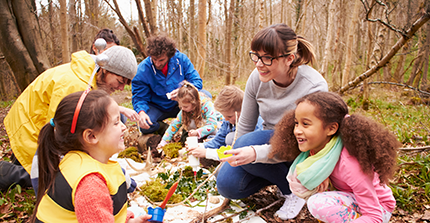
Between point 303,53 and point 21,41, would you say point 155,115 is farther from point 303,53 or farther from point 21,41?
point 303,53

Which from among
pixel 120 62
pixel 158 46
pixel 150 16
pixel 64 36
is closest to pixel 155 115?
pixel 158 46

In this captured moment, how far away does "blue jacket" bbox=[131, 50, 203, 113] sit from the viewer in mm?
3781

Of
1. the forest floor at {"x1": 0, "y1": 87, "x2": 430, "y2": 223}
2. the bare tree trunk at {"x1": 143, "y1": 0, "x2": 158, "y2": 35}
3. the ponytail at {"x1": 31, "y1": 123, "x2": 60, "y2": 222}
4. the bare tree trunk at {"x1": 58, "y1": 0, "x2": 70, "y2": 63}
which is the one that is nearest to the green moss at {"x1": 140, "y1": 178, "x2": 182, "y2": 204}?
the forest floor at {"x1": 0, "y1": 87, "x2": 430, "y2": 223}

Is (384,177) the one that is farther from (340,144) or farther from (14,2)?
(14,2)

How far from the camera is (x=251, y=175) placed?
1980mm

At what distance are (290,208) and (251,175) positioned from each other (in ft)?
1.25

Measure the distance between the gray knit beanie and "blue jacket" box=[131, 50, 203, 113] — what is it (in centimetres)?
139

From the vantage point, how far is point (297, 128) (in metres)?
1.51

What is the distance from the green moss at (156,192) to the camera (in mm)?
2238

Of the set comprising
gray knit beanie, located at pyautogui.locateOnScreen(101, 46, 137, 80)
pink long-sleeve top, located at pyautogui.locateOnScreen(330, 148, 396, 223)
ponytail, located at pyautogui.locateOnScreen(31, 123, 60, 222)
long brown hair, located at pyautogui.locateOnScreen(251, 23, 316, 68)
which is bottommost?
pink long-sleeve top, located at pyautogui.locateOnScreen(330, 148, 396, 223)

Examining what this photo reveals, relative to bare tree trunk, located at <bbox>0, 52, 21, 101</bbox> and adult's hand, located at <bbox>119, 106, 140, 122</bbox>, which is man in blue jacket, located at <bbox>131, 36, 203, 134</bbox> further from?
bare tree trunk, located at <bbox>0, 52, 21, 101</bbox>

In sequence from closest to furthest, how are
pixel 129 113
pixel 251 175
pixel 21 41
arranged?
pixel 251 175 → pixel 129 113 → pixel 21 41

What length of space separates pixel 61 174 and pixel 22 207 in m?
1.27

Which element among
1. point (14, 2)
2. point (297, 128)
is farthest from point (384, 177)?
point (14, 2)
